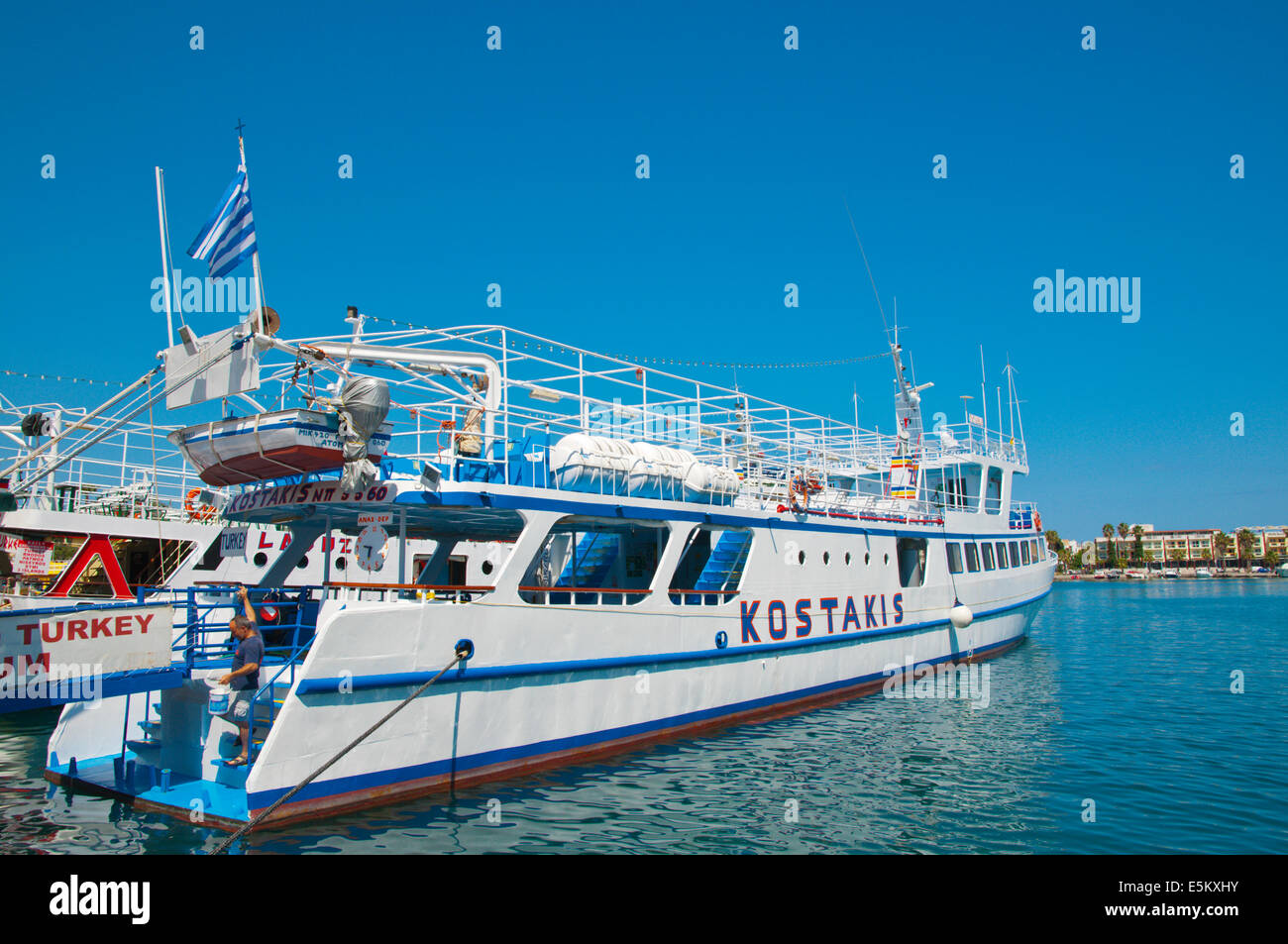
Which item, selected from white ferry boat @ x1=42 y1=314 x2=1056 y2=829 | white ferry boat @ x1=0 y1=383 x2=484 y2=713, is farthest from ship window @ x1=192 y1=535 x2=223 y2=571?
white ferry boat @ x1=42 y1=314 x2=1056 y2=829

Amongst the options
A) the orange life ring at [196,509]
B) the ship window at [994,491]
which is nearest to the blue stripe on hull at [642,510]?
the ship window at [994,491]

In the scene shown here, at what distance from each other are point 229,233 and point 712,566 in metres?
9.39

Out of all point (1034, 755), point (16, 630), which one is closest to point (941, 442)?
point (1034, 755)

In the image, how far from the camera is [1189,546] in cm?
16088

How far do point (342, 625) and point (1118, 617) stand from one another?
48.3 metres

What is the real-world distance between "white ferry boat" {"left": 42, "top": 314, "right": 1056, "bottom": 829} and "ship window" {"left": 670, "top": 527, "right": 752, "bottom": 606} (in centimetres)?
5

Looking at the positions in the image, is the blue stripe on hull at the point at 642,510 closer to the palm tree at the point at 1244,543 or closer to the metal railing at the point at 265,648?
the metal railing at the point at 265,648

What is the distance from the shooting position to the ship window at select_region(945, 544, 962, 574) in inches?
844

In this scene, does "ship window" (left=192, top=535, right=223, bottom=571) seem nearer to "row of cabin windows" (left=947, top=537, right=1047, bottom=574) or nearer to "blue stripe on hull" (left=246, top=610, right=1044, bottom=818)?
"blue stripe on hull" (left=246, top=610, right=1044, bottom=818)

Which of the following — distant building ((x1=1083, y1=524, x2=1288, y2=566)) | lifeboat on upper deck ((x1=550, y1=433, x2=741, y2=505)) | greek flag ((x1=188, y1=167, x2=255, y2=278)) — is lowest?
distant building ((x1=1083, y1=524, x2=1288, y2=566))

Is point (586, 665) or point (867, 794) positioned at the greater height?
point (586, 665)

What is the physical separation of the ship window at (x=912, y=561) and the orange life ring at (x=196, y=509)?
18.6 meters

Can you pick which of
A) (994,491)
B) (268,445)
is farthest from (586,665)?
(994,491)

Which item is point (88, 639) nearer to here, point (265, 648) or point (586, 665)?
point (265, 648)
